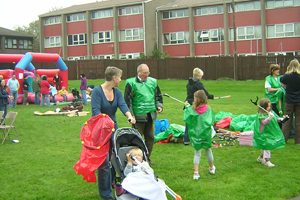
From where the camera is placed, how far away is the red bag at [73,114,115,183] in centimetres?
545

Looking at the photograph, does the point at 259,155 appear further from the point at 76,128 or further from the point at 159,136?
the point at 76,128

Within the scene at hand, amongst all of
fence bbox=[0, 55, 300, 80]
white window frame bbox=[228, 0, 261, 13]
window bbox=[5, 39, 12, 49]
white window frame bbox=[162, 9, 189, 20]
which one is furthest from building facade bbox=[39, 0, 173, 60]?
window bbox=[5, 39, 12, 49]

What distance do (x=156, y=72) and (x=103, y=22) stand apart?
1261 centimetres

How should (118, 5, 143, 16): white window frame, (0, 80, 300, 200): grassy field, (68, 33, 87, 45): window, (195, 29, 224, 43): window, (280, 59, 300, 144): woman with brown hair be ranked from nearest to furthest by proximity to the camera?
(0, 80, 300, 200): grassy field → (280, 59, 300, 144): woman with brown hair → (195, 29, 224, 43): window → (118, 5, 143, 16): white window frame → (68, 33, 87, 45): window

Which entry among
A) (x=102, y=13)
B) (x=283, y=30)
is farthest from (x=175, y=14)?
(x=283, y=30)

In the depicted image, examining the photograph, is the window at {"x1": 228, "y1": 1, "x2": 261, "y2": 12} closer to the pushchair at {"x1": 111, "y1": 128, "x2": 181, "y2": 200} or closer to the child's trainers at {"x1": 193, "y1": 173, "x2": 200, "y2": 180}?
the child's trainers at {"x1": 193, "y1": 173, "x2": 200, "y2": 180}

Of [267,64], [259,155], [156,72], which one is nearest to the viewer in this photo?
[259,155]

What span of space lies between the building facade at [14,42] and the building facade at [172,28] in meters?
13.4

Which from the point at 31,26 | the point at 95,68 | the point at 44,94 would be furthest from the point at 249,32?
the point at 31,26

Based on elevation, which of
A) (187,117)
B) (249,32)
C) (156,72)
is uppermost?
(249,32)

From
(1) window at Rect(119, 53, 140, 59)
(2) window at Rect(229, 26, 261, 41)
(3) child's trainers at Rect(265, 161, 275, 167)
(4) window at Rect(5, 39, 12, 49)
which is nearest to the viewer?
(3) child's trainers at Rect(265, 161, 275, 167)

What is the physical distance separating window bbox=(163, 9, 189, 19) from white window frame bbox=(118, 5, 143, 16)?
9.96ft

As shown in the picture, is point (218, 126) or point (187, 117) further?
point (218, 126)

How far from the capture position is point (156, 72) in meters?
37.5
